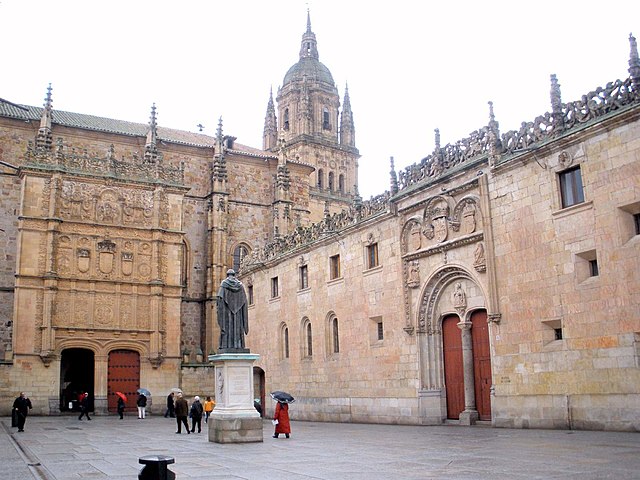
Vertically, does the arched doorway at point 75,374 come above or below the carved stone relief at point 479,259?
below

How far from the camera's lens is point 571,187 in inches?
698

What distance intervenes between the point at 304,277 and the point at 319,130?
4079 centimetres

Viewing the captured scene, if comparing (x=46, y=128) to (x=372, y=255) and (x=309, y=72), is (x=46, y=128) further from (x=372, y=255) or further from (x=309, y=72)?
(x=309, y=72)

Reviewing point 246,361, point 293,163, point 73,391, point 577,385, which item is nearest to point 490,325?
point 577,385

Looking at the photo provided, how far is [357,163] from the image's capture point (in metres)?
71.3

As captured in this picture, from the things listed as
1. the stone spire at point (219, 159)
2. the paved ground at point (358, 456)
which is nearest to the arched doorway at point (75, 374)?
the stone spire at point (219, 159)

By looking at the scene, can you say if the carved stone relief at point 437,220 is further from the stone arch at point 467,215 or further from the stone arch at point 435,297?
the stone arch at point 435,297

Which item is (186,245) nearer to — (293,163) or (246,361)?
(293,163)

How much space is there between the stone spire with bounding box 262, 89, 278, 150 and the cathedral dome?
466cm

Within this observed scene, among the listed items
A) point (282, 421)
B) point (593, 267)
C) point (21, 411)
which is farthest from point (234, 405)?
point (21, 411)

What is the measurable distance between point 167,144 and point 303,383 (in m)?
21.7

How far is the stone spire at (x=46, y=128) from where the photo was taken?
39.7 m

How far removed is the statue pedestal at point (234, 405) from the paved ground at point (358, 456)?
0.42 meters

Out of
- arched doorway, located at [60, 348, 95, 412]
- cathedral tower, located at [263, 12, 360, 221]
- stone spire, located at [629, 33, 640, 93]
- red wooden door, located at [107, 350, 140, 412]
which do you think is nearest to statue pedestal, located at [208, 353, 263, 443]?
stone spire, located at [629, 33, 640, 93]
